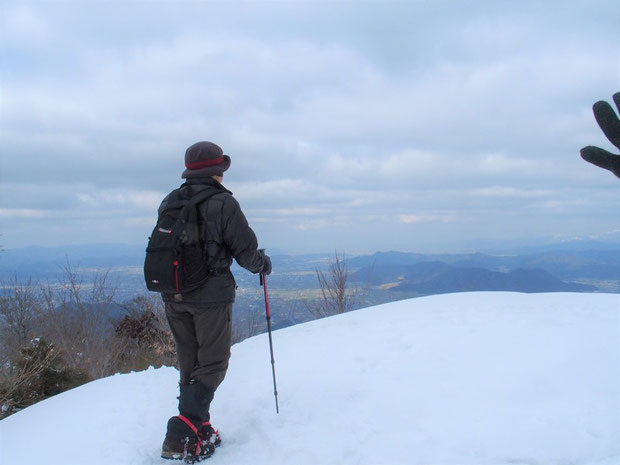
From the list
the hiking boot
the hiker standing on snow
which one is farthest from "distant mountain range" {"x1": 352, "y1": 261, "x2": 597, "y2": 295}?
the hiker standing on snow

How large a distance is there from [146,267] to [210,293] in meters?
0.49

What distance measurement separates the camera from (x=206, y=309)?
3217 millimetres

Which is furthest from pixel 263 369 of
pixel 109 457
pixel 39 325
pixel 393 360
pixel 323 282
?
pixel 39 325

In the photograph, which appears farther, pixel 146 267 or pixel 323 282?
pixel 323 282

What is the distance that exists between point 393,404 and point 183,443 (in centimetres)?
165

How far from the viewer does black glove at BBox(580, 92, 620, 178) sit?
11.2 feet

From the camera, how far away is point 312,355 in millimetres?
5242

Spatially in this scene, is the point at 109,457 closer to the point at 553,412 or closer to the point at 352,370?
the point at 352,370

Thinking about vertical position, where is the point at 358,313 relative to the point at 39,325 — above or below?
above

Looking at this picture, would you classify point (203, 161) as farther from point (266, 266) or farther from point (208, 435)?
point (208, 435)

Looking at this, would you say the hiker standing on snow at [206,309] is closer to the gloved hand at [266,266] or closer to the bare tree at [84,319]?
the gloved hand at [266,266]

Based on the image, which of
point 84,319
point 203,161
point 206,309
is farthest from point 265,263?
point 84,319

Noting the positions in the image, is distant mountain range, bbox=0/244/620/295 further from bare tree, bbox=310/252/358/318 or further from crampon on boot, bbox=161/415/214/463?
crampon on boot, bbox=161/415/214/463

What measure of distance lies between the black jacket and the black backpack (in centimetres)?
5
